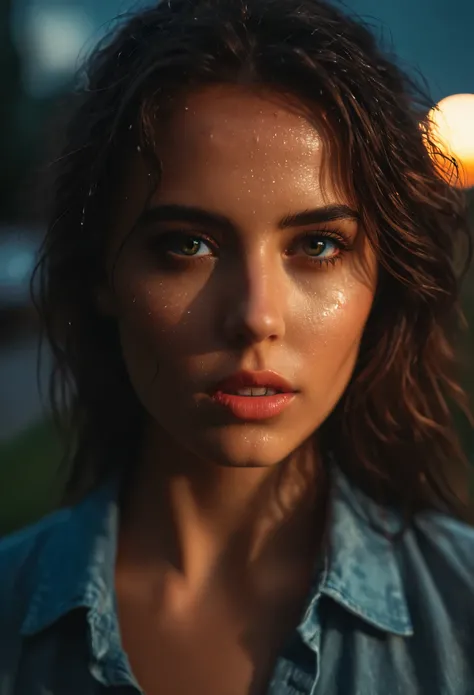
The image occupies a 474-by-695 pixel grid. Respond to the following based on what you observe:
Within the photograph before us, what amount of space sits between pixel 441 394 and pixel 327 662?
1.52 feet

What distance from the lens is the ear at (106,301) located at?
143 centimetres

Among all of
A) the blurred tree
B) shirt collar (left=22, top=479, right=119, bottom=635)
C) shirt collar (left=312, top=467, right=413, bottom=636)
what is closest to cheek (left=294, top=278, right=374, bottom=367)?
shirt collar (left=312, top=467, right=413, bottom=636)

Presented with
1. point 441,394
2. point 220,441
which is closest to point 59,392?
point 220,441

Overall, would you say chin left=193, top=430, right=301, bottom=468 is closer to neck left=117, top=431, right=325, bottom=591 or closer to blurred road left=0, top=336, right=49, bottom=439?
neck left=117, top=431, right=325, bottom=591

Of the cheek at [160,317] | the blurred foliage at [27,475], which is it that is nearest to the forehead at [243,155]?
the cheek at [160,317]

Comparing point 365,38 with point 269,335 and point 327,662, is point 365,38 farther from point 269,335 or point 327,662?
point 327,662

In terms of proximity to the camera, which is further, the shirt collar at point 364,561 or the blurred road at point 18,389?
the blurred road at point 18,389

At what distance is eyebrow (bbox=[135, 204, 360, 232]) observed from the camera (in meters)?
1.26

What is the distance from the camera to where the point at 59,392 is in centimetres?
168

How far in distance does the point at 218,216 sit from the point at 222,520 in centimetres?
47

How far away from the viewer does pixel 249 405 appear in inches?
50.1

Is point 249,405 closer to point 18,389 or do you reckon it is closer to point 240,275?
point 240,275

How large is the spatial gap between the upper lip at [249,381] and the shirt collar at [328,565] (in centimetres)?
25

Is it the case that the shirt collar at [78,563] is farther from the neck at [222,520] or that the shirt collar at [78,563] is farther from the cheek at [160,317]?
the cheek at [160,317]
